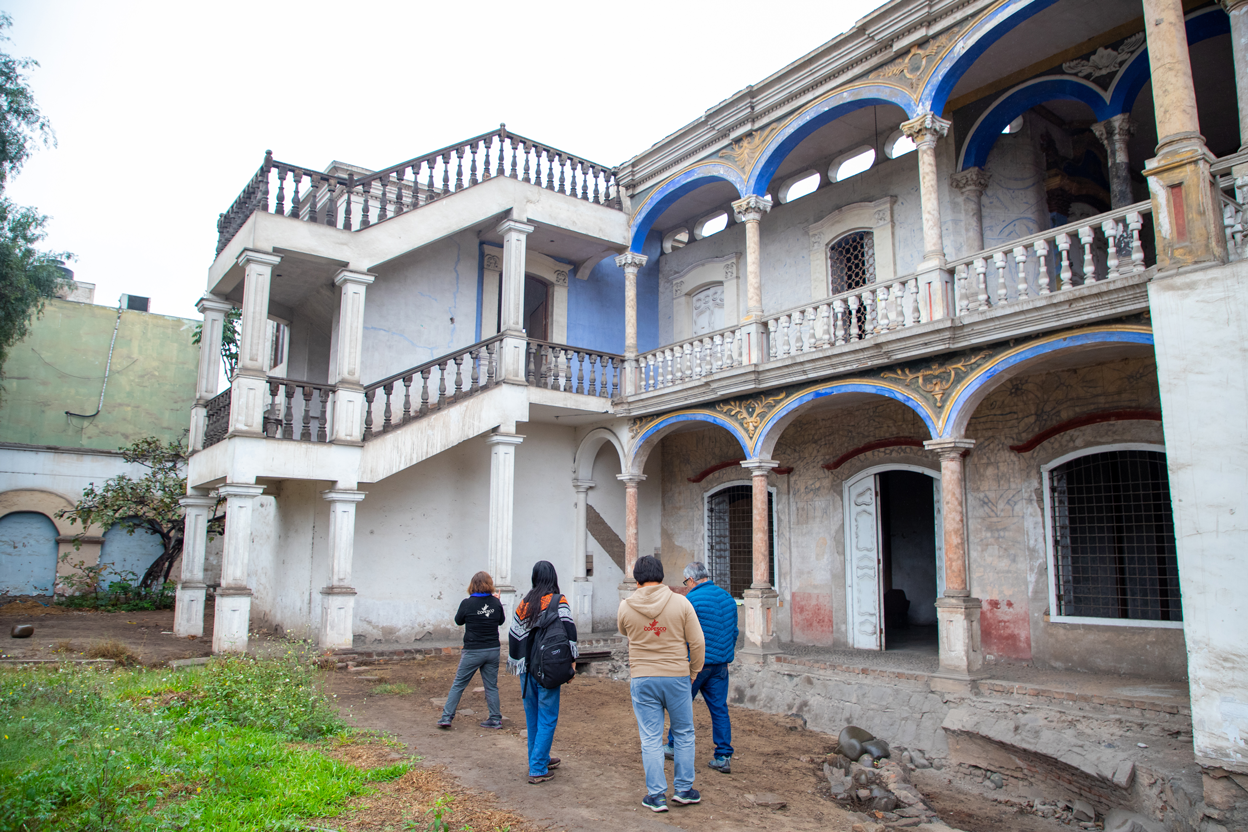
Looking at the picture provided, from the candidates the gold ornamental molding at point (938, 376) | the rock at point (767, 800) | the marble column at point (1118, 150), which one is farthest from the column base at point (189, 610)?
the marble column at point (1118, 150)

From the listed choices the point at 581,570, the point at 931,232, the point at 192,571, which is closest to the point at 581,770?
the point at 931,232

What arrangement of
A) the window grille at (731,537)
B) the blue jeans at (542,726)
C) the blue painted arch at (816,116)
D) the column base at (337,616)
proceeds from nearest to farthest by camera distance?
the blue jeans at (542,726), the blue painted arch at (816,116), the column base at (337,616), the window grille at (731,537)

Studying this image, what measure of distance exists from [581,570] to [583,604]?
0.61 m

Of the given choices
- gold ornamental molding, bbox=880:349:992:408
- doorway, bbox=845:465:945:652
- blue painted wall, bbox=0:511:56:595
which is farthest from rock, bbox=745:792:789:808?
blue painted wall, bbox=0:511:56:595

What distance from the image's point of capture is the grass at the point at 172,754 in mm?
4434

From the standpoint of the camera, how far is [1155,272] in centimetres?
688

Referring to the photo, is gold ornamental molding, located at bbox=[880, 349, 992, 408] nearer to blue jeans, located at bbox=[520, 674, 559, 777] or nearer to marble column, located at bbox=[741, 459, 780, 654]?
marble column, located at bbox=[741, 459, 780, 654]

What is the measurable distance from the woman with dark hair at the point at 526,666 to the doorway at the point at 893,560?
274 inches

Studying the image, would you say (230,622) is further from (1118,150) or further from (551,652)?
(1118,150)

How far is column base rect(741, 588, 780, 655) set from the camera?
1091cm

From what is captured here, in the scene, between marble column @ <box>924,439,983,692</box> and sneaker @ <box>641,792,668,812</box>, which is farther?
marble column @ <box>924,439,983,692</box>

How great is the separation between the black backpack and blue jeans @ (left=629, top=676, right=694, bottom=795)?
54 cm

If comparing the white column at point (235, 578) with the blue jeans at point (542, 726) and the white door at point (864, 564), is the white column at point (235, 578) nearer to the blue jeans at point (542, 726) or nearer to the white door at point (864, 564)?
the blue jeans at point (542, 726)

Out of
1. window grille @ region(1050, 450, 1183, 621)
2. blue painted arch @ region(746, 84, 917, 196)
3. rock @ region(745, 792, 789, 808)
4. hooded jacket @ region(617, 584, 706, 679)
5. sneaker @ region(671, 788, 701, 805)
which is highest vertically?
blue painted arch @ region(746, 84, 917, 196)
